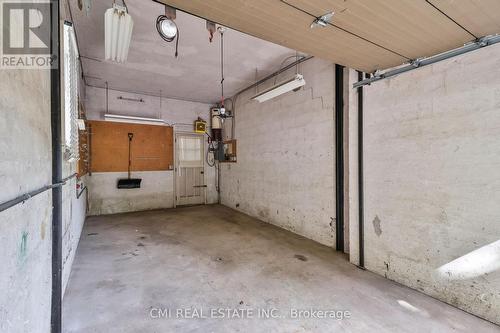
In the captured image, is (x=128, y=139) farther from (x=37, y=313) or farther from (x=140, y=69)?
(x=37, y=313)

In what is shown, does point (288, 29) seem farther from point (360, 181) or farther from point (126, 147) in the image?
point (126, 147)

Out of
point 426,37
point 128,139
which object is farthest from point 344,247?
point 128,139

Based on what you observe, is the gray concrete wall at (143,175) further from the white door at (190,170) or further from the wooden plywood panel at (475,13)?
the wooden plywood panel at (475,13)

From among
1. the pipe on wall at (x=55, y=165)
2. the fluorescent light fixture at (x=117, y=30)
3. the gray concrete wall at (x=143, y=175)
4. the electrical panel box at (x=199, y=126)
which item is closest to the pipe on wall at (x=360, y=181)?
the fluorescent light fixture at (x=117, y=30)

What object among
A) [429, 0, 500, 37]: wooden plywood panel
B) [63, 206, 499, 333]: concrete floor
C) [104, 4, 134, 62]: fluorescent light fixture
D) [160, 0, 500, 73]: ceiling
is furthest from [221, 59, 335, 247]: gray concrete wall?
[104, 4, 134, 62]: fluorescent light fixture

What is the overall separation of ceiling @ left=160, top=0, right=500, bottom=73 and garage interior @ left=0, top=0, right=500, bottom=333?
15 mm

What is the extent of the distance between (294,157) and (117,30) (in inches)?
127

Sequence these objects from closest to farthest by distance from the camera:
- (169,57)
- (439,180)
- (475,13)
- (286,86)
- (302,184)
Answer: (475,13) < (439,180) < (286,86) < (169,57) < (302,184)

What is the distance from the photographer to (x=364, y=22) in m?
1.69

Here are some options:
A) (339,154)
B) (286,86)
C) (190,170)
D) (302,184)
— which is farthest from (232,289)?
(190,170)

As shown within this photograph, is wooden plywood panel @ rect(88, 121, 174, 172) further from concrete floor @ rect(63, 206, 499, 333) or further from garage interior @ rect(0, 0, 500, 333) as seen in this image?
concrete floor @ rect(63, 206, 499, 333)

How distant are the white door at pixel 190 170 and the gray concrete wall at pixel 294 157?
1.60 meters

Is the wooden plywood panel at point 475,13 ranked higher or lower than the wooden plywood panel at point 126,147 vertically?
higher

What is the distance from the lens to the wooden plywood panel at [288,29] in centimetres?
152
